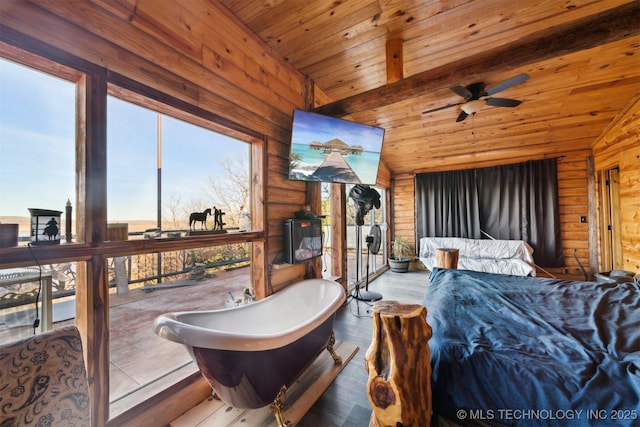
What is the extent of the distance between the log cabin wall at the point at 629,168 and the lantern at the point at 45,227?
539 cm

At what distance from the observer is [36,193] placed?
1153 millimetres

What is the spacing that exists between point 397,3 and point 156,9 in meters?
1.75

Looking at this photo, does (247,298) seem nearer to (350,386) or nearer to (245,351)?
(245,351)

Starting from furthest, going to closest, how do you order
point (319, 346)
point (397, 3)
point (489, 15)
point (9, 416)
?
point (489, 15), point (397, 3), point (319, 346), point (9, 416)

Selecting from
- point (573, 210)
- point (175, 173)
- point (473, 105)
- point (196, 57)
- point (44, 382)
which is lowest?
point (44, 382)

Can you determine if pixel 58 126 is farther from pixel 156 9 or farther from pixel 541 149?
pixel 541 149

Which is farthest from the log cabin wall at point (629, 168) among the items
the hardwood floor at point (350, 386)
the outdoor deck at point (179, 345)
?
the hardwood floor at point (350, 386)

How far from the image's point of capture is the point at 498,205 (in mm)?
4723

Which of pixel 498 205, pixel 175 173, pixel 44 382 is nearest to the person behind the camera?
pixel 44 382

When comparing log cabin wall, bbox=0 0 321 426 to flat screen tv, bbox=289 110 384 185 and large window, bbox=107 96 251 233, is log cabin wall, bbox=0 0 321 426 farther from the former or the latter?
large window, bbox=107 96 251 233

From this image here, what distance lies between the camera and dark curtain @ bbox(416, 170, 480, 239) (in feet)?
16.1

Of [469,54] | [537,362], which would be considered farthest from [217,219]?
[469,54]

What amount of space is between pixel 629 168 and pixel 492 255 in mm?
2145

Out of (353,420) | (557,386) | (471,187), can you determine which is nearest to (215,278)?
(353,420)
